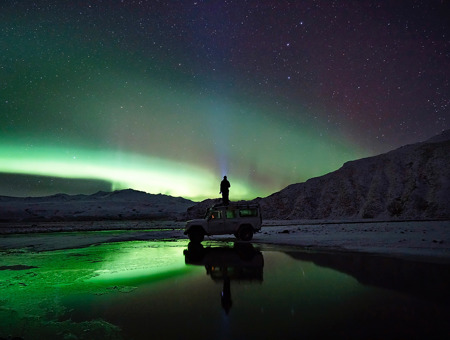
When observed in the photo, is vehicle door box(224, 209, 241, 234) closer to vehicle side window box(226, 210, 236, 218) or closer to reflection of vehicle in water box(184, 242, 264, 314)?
vehicle side window box(226, 210, 236, 218)

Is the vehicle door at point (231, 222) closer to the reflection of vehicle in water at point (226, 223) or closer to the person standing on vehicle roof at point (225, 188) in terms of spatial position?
the reflection of vehicle in water at point (226, 223)

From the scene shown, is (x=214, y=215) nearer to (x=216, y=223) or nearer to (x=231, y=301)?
(x=216, y=223)

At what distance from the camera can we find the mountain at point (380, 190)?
51656 mm

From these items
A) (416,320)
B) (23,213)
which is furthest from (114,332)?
(23,213)

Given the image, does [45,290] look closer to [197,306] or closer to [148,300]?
[148,300]

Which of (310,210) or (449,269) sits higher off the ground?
(310,210)

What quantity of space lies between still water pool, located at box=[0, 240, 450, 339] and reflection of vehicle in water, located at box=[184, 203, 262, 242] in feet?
28.0

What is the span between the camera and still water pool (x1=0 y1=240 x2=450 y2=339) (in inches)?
180

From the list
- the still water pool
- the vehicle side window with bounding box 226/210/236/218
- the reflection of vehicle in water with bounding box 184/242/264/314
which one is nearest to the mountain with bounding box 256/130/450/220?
the vehicle side window with bounding box 226/210/236/218

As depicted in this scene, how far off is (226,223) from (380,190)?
51.6m

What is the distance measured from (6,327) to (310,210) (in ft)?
213

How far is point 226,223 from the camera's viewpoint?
19312 millimetres

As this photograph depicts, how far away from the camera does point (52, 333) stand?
4.66m

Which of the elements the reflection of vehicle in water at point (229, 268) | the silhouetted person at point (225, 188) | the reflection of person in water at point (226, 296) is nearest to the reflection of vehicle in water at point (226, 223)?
the silhouetted person at point (225, 188)
